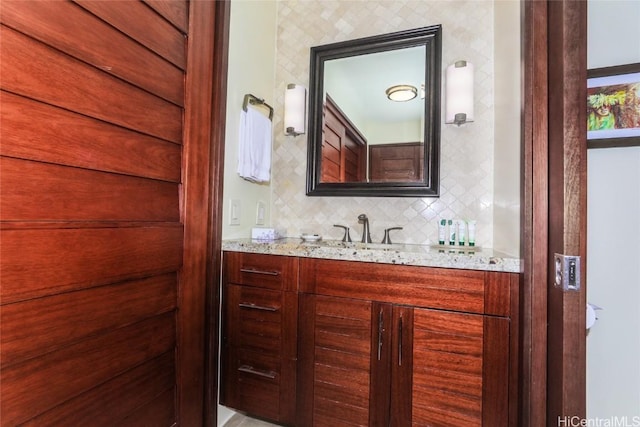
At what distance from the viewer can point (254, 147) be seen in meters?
1.73

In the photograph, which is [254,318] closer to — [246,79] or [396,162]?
[396,162]

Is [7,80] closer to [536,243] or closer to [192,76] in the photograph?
[192,76]

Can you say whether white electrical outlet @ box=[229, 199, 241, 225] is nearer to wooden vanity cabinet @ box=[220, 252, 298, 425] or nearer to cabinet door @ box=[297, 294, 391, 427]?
wooden vanity cabinet @ box=[220, 252, 298, 425]

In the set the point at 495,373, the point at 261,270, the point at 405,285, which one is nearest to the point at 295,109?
the point at 261,270

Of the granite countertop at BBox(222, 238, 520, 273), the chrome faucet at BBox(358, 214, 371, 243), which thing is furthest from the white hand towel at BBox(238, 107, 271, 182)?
the chrome faucet at BBox(358, 214, 371, 243)

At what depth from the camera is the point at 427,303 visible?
119 centimetres

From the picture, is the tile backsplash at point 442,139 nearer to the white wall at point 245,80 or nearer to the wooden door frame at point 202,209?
the white wall at point 245,80

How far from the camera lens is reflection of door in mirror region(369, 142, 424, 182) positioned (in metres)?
1.72

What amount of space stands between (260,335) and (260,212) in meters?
0.78

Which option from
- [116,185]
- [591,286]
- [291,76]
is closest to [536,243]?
[591,286]

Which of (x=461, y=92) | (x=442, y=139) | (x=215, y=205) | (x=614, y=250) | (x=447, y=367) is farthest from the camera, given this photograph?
(x=442, y=139)

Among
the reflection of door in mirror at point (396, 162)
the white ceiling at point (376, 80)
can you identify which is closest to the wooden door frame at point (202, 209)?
the white ceiling at point (376, 80)

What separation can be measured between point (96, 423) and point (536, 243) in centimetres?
160

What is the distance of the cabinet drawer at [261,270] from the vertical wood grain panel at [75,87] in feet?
2.22
